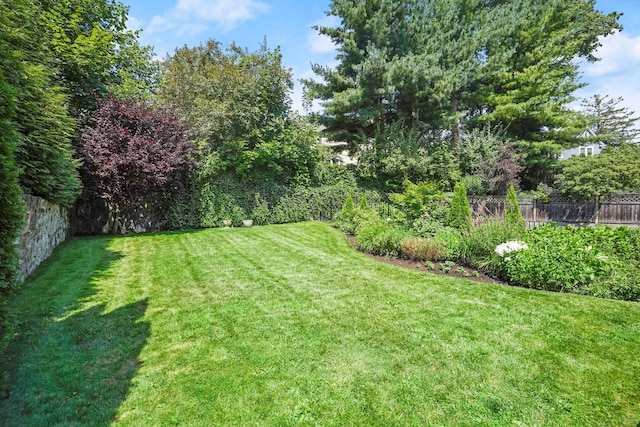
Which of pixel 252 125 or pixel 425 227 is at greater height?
pixel 252 125

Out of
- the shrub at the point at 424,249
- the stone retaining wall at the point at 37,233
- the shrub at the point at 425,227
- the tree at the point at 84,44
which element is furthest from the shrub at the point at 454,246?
the tree at the point at 84,44

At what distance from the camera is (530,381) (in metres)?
2.42

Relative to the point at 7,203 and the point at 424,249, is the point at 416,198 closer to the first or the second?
the point at 424,249

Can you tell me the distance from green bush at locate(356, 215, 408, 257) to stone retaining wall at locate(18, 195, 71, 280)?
631 centimetres

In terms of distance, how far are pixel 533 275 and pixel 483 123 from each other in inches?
651

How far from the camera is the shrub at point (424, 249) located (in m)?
6.16

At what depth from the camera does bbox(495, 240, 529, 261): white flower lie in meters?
4.95

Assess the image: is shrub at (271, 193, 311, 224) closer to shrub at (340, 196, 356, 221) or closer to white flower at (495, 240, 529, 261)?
shrub at (340, 196, 356, 221)

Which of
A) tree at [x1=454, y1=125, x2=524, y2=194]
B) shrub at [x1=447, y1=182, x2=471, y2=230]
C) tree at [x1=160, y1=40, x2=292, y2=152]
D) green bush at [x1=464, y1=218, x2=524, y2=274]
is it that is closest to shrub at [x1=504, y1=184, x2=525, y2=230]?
shrub at [x1=447, y1=182, x2=471, y2=230]

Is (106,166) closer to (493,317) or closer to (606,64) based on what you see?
(493,317)

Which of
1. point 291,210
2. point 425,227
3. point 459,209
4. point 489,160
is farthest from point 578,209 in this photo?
point 291,210

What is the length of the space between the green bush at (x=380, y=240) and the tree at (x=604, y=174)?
1169 cm

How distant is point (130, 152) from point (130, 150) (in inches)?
3.1

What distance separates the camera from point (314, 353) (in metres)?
2.83
